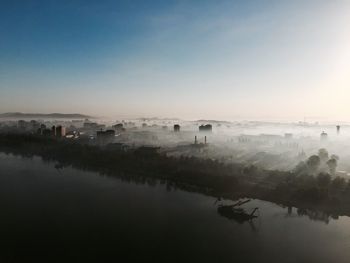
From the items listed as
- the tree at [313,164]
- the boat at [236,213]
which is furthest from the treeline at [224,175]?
the boat at [236,213]

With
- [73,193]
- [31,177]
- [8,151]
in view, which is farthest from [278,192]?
[8,151]

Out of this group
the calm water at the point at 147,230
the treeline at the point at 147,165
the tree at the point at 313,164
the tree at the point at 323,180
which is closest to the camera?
the calm water at the point at 147,230

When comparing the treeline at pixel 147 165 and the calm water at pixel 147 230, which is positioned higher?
the treeline at pixel 147 165

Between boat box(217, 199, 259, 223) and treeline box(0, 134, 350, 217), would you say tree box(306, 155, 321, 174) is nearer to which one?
treeline box(0, 134, 350, 217)

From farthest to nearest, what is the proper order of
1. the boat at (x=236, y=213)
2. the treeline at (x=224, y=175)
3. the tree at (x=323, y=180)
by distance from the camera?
1. the tree at (x=323, y=180)
2. the treeline at (x=224, y=175)
3. the boat at (x=236, y=213)

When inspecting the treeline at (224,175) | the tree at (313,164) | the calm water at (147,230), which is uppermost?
the tree at (313,164)

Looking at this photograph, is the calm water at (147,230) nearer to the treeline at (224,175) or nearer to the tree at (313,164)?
the treeline at (224,175)

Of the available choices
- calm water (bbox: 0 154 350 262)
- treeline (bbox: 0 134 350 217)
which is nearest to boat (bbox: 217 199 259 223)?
calm water (bbox: 0 154 350 262)

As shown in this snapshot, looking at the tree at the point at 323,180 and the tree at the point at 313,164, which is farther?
the tree at the point at 313,164
